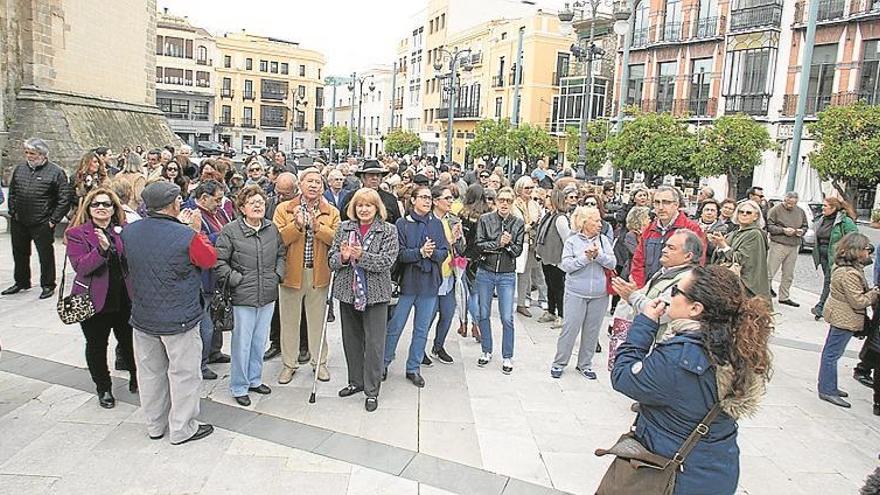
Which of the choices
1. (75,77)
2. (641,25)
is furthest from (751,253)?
(641,25)

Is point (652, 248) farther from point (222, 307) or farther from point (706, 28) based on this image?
point (706, 28)

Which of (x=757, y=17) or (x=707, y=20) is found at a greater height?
(x=707, y=20)

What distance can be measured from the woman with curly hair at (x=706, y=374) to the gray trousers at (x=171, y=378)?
297 centimetres

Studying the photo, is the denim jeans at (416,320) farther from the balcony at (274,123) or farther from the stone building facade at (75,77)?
the balcony at (274,123)

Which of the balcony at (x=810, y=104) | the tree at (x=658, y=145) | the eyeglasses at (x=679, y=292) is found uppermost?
the balcony at (x=810, y=104)

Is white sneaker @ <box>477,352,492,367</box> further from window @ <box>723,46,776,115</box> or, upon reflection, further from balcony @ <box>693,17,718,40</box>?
balcony @ <box>693,17,718,40</box>

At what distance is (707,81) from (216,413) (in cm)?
2954

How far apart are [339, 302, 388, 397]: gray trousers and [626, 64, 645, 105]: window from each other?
30296 millimetres

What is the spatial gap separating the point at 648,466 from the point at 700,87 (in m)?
30.4

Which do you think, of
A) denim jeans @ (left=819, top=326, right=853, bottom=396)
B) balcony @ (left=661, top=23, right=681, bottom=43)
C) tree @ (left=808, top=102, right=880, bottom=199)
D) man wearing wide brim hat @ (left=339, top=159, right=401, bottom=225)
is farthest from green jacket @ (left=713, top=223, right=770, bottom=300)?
balcony @ (left=661, top=23, right=681, bottom=43)

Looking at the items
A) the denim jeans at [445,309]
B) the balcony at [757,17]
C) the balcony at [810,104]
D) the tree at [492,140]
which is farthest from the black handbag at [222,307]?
the balcony at [757,17]

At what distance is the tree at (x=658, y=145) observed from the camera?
1961cm

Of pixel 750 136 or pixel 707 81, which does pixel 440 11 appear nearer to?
pixel 707 81

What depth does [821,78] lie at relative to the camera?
24656mm
